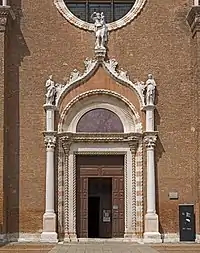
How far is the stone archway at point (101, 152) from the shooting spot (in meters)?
22.6

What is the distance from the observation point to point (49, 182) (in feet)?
73.4

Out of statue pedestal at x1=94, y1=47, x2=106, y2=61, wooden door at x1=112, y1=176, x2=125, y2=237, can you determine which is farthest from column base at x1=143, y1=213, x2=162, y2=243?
statue pedestal at x1=94, y1=47, x2=106, y2=61

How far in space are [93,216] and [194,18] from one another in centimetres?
740

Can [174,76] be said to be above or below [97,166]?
above

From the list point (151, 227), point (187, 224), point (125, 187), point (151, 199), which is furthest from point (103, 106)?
point (187, 224)

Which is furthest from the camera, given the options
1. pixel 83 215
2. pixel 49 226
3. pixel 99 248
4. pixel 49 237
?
pixel 83 215

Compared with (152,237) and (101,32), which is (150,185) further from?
(101,32)

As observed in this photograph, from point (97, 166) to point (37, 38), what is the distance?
4.73 meters

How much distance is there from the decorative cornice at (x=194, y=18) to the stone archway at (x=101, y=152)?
3379 millimetres

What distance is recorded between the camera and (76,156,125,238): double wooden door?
897 inches

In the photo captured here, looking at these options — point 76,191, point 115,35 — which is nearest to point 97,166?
point 76,191

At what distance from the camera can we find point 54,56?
23.1 meters

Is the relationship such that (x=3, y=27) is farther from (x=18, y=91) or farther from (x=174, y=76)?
(x=174, y=76)

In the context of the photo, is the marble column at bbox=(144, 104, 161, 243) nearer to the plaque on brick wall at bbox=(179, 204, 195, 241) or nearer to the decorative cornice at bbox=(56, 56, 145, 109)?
the decorative cornice at bbox=(56, 56, 145, 109)
